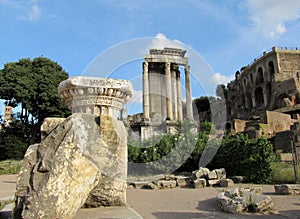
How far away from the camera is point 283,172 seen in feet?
32.7

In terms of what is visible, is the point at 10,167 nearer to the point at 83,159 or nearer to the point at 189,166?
the point at 189,166

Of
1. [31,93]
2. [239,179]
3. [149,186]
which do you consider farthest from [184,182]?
[31,93]

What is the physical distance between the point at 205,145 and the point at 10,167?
48.6 feet

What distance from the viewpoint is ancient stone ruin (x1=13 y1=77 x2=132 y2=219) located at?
10.2 feet

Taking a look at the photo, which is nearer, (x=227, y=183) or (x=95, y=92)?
(x=95, y=92)

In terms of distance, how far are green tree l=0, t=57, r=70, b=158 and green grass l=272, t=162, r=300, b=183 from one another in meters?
19.7

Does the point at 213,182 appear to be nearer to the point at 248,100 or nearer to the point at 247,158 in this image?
the point at 247,158

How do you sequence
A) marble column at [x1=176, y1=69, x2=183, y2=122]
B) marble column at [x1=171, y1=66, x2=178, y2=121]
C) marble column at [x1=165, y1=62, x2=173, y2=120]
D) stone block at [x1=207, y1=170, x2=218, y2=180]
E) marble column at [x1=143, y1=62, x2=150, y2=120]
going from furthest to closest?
marble column at [x1=176, y1=69, x2=183, y2=122] → marble column at [x1=171, y1=66, x2=178, y2=121] → marble column at [x1=165, y1=62, x2=173, y2=120] → marble column at [x1=143, y1=62, x2=150, y2=120] → stone block at [x1=207, y1=170, x2=218, y2=180]

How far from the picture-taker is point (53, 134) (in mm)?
3611

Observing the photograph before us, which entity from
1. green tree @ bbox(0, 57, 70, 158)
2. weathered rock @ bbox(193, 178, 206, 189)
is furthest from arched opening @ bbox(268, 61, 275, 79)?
weathered rock @ bbox(193, 178, 206, 189)

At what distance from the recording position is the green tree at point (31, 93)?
2522cm

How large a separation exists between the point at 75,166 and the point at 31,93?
81.6 feet

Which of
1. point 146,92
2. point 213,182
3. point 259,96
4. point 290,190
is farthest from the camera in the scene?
point 259,96

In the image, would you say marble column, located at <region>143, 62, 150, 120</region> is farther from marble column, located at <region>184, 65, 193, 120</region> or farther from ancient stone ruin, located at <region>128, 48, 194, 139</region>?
marble column, located at <region>184, 65, 193, 120</region>
